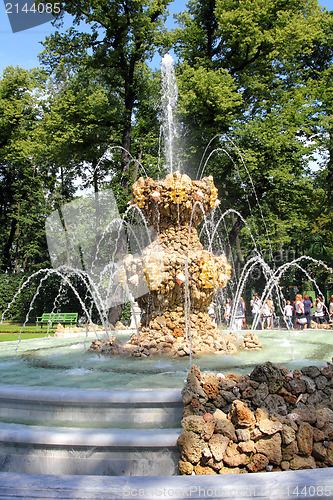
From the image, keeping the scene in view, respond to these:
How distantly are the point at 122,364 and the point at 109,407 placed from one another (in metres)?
2.52

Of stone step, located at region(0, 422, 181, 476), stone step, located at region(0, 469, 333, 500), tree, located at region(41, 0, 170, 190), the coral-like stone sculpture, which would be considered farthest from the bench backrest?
stone step, located at region(0, 469, 333, 500)

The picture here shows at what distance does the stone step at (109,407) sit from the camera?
143 inches

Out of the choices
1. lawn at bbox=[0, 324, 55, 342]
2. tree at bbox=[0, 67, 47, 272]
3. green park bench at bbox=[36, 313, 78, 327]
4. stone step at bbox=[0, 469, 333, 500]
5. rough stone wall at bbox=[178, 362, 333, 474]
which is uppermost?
tree at bbox=[0, 67, 47, 272]

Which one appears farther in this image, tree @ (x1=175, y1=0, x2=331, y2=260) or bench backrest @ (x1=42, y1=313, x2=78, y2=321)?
bench backrest @ (x1=42, y1=313, x2=78, y2=321)

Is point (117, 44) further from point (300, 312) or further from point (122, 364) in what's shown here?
point (122, 364)

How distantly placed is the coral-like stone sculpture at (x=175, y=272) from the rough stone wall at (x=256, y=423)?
3105mm

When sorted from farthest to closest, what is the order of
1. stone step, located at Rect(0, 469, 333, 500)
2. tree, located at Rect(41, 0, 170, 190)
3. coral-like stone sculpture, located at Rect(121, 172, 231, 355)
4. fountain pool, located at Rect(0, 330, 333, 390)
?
tree, located at Rect(41, 0, 170, 190) → coral-like stone sculpture, located at Rect(121, 172, 231, 355) → fountain pool, located at Rect(0, 330, 333, 390) → stone step, located at Rect(0, 469, 333, 500)

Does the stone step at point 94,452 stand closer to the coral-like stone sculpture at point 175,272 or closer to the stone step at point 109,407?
the stone step at point 109,407

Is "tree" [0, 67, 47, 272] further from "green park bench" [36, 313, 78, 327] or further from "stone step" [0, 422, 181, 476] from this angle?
"stone step" [0, 422, 181, 476]

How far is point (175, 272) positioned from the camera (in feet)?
24.0

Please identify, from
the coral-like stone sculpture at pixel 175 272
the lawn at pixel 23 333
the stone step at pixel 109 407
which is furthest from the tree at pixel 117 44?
the stone step at pixel 109 407

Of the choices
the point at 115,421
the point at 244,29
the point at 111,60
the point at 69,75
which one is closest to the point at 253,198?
the point at 244,29

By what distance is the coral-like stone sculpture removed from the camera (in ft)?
23.9

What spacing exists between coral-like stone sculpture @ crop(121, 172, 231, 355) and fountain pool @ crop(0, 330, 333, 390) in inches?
29.1
